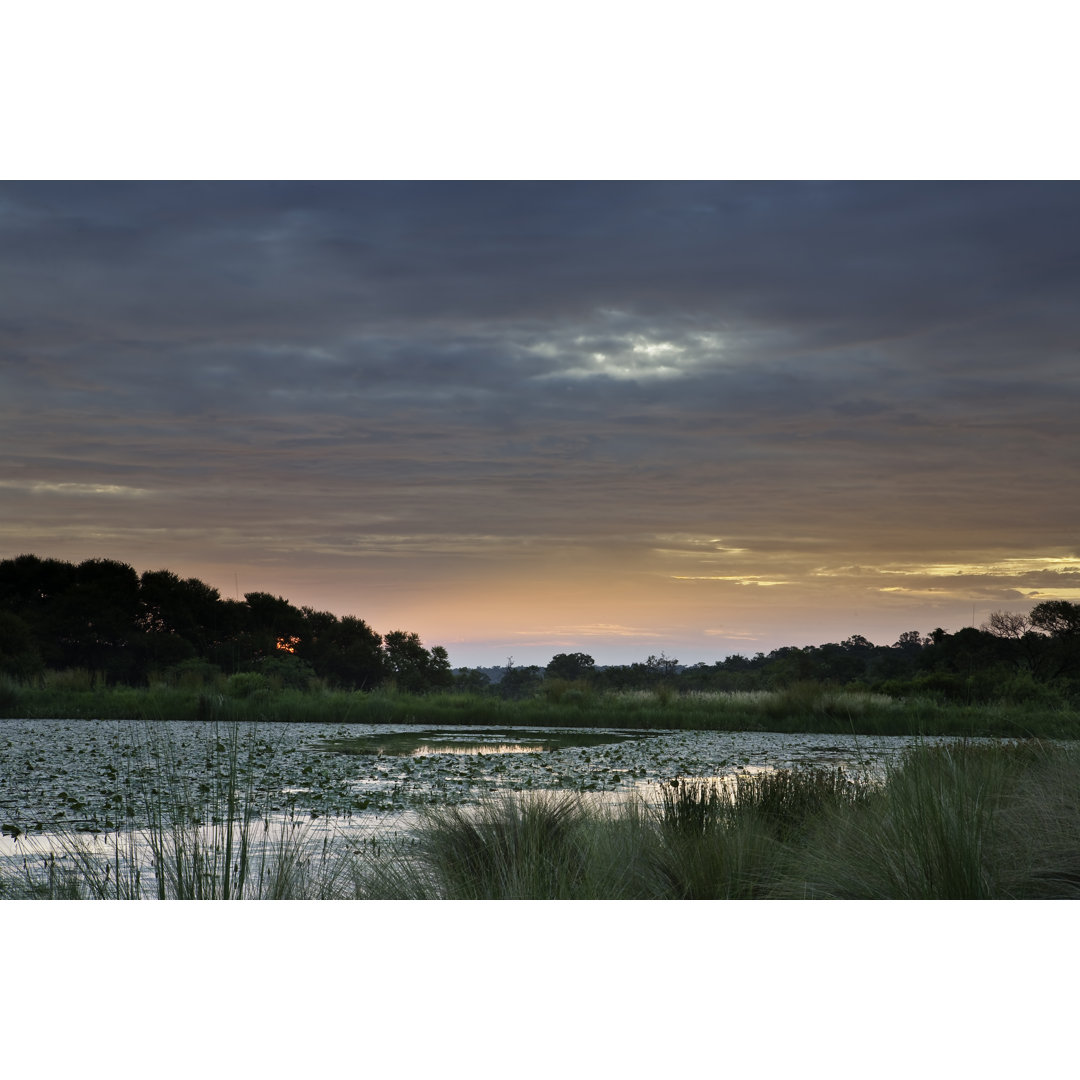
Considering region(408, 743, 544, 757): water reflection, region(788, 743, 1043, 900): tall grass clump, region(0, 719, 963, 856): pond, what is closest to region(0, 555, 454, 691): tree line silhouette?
region(0, 719, 963, 856): pond

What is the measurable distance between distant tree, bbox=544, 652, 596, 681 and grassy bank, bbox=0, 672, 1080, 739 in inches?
124

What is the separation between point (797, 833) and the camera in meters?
4.79

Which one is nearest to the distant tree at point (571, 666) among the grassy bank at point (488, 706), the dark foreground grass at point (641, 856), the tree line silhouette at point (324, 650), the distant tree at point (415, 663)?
the tree line silhouette at point (324, 650)

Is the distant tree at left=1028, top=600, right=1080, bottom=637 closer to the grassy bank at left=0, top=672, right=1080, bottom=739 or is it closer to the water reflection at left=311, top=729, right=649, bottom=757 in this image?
the grassy bank at left=0, top=672, right=1080, bottom=739

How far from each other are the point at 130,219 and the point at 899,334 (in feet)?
21.5

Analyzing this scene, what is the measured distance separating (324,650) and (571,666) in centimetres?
662

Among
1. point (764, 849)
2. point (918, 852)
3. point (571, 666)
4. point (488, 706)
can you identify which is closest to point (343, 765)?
point (764, 849)

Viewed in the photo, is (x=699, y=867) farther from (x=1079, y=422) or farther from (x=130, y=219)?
(x=130, y=219)

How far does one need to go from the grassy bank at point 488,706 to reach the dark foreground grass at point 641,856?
9921 millimetres

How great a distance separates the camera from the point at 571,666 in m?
22.4

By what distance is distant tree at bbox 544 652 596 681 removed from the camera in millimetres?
21891

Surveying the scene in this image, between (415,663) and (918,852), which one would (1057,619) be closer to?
(918,852)

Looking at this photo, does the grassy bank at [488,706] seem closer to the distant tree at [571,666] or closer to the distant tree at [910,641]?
the distant tree at [910,641]

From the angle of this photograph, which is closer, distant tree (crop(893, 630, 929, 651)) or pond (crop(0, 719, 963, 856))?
pond (crop(0, 719, 963, 856))
